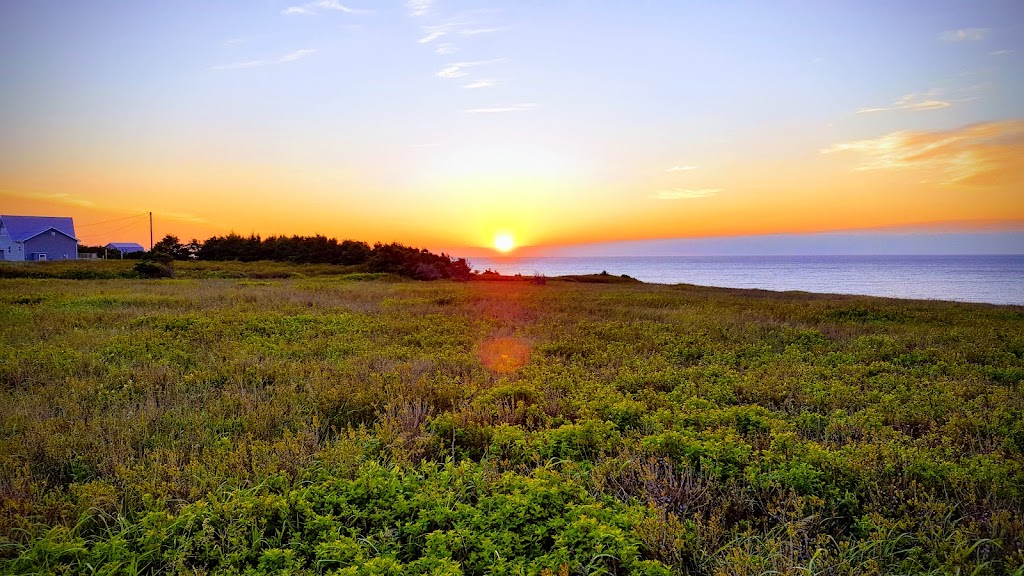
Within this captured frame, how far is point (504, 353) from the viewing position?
11336 millimetres

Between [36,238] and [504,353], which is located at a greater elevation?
[36,238]

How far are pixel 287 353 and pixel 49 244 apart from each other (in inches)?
3371

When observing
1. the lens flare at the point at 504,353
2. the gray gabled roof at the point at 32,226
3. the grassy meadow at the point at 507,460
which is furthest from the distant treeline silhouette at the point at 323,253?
the grassy meadow at the point at 507,460

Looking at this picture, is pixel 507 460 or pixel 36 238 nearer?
pixel 507 460

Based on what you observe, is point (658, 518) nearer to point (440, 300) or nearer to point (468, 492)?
point (468, 492)

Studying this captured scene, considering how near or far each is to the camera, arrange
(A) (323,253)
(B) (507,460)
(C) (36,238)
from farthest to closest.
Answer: (C) (36,238) → (A) (323,253) → (B) (507,460)

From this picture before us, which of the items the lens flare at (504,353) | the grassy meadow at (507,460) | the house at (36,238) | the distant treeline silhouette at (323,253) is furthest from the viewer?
the house at (36,238)

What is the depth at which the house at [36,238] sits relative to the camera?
6906 centimetres

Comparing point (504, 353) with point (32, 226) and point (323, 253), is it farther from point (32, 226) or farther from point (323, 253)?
point (32, 226)

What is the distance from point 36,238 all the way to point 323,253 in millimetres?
44038

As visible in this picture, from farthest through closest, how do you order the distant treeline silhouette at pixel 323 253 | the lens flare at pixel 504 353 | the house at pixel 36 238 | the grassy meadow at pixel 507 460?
1. the house at pixel 36 238
2. the distant treeline silhouette at pixel 323 253
3. the lens flare at pixel 504 353
4. the grassy meadow at pixel 507 460

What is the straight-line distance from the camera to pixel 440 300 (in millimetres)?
22547

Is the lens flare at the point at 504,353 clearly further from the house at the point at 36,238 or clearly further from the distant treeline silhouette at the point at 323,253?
the house at the point at 36,238

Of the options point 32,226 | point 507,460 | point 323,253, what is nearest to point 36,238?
point 32,226
